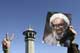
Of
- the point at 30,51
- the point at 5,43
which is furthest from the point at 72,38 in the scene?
the point at 30,51

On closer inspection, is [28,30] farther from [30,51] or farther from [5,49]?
[5,49]

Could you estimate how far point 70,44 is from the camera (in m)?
4.23

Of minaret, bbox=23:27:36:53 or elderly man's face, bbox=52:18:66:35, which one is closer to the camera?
elderly man's face, bbox=52:18:66:35

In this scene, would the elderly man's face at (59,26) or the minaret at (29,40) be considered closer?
the elderly man's face at (59,26)

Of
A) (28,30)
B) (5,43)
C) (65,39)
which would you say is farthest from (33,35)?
(65,39)

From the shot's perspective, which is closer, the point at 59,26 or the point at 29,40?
the point at 59,26

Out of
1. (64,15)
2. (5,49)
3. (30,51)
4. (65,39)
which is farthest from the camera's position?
(30,51)

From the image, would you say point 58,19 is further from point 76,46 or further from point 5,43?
point 76,46

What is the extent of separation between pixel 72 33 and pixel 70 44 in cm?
25

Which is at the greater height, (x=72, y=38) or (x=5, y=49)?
(x=72, y=38)

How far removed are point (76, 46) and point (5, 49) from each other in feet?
15.3

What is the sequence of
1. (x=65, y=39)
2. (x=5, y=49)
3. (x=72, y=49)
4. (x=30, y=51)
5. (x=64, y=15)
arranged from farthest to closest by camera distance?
(x=30, y=51)
(x=5, y=49)
(x=64, y=15)
(x=65, y=39)
(x=72, y=49)

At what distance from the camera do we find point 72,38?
430 centimetres

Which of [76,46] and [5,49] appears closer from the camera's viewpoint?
[76,46]
